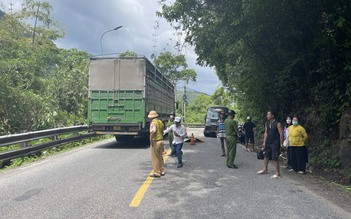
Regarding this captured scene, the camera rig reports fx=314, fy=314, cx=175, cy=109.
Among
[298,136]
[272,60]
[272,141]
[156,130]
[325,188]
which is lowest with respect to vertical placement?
[325,188]

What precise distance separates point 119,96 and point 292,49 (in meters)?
7.01

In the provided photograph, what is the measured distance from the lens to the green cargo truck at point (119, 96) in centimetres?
1281

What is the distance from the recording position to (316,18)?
33.1 ft

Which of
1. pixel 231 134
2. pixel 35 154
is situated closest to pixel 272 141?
pixel 231 134

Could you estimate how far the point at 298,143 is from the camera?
28.1 feet

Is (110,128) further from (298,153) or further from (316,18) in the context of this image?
(316,18)

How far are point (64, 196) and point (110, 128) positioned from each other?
24.5 ft

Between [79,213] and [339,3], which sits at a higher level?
[339,3]

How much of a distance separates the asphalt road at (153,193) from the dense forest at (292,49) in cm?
269

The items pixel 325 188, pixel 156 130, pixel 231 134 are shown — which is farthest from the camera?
pixel 231 134

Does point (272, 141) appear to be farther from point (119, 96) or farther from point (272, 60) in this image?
point (119, 96)

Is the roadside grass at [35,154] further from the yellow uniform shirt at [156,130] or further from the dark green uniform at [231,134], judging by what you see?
the dark green uniform at [231,134]

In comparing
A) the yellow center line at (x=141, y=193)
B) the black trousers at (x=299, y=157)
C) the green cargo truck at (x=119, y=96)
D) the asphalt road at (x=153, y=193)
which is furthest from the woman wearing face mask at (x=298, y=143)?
the green cargo truck at (x=119, y=96)

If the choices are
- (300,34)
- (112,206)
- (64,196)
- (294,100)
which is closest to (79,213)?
(112,206)
